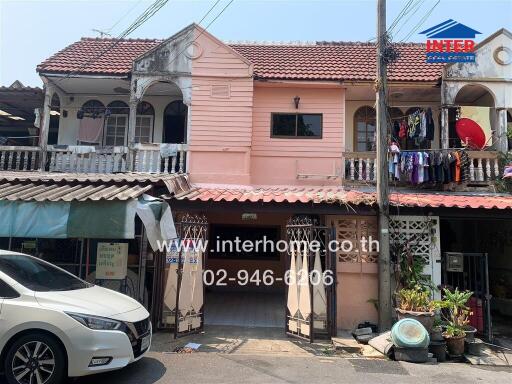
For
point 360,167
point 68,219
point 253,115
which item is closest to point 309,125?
point 253,115

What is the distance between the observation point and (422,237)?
8.63 m

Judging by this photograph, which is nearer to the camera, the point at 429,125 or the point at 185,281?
the point at 185,281

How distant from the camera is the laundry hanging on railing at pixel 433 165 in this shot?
10.4 meters

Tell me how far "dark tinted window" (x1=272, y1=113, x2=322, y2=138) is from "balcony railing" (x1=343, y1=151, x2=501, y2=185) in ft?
4.39

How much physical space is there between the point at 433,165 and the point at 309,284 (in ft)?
17.3

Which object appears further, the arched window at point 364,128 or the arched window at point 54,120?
the arched window at point 54,120

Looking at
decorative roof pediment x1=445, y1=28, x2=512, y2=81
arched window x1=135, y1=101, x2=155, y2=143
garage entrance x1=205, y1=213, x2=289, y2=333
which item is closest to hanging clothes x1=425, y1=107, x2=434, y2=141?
decorative roof pediment x1=445, y1=28, x2=512, y2=81

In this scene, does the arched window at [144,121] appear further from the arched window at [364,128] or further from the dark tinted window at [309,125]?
the arched window at [364,128]

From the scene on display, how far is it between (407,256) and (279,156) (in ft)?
16.0

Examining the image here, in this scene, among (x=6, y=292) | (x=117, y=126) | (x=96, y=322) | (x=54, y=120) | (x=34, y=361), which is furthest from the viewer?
(x=54, y=120)

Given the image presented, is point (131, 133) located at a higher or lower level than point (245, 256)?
higher

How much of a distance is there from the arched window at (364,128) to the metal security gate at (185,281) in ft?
21.5

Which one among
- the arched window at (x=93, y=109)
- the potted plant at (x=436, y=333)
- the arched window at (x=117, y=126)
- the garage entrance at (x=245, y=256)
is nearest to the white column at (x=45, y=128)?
the arched window at (x=93, y=109)

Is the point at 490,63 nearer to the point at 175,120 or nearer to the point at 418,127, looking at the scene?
the point at 418,127
